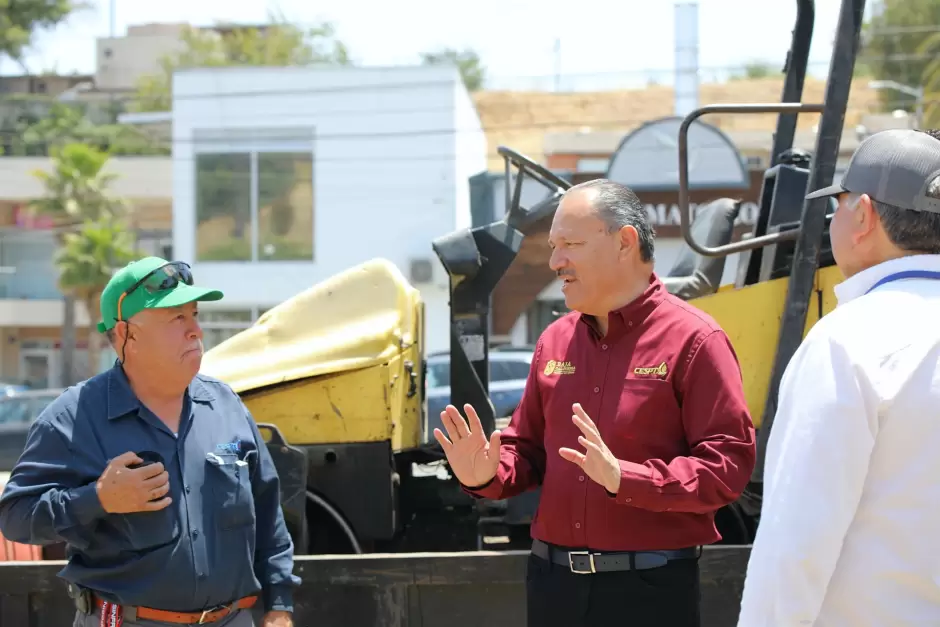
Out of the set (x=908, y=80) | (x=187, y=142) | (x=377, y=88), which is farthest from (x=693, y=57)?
(x=908, y=80)

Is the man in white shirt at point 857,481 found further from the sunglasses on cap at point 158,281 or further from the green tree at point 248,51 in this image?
the green tree at point 248,51

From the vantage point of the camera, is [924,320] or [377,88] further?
[377,88]

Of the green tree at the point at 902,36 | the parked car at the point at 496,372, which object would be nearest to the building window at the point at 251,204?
the parked car at the point at 496,372

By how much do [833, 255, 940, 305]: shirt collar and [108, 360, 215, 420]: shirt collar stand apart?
1.87 m

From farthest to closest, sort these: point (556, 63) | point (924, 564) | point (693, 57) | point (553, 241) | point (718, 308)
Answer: point (556, 63), point (693, 57), point (718, 308), point (553, 241), point (924, 564)

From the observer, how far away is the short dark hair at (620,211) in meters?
3.00

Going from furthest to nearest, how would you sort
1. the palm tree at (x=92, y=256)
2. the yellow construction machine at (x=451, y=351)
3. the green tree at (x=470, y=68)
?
the green tree at (x=470, y=68) → the palm tree at (x=92, y=256) → the yellow construction machine at (x=451, y=351)

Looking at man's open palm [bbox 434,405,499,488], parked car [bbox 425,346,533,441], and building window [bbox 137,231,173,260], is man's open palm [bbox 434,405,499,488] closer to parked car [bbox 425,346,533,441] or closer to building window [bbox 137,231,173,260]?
parked car [bbox 425,346,533,441]

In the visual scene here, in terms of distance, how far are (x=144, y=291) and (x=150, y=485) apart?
574mm

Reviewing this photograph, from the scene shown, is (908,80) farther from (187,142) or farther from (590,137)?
(187,142)

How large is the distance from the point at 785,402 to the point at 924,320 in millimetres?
292

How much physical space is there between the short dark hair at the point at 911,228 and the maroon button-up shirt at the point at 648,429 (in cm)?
80

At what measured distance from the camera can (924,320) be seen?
198cm

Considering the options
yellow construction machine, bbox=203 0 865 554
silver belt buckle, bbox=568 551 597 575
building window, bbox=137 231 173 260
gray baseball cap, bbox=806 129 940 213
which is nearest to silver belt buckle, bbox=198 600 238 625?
silver belt buckle, bbox=568 551 597 575
